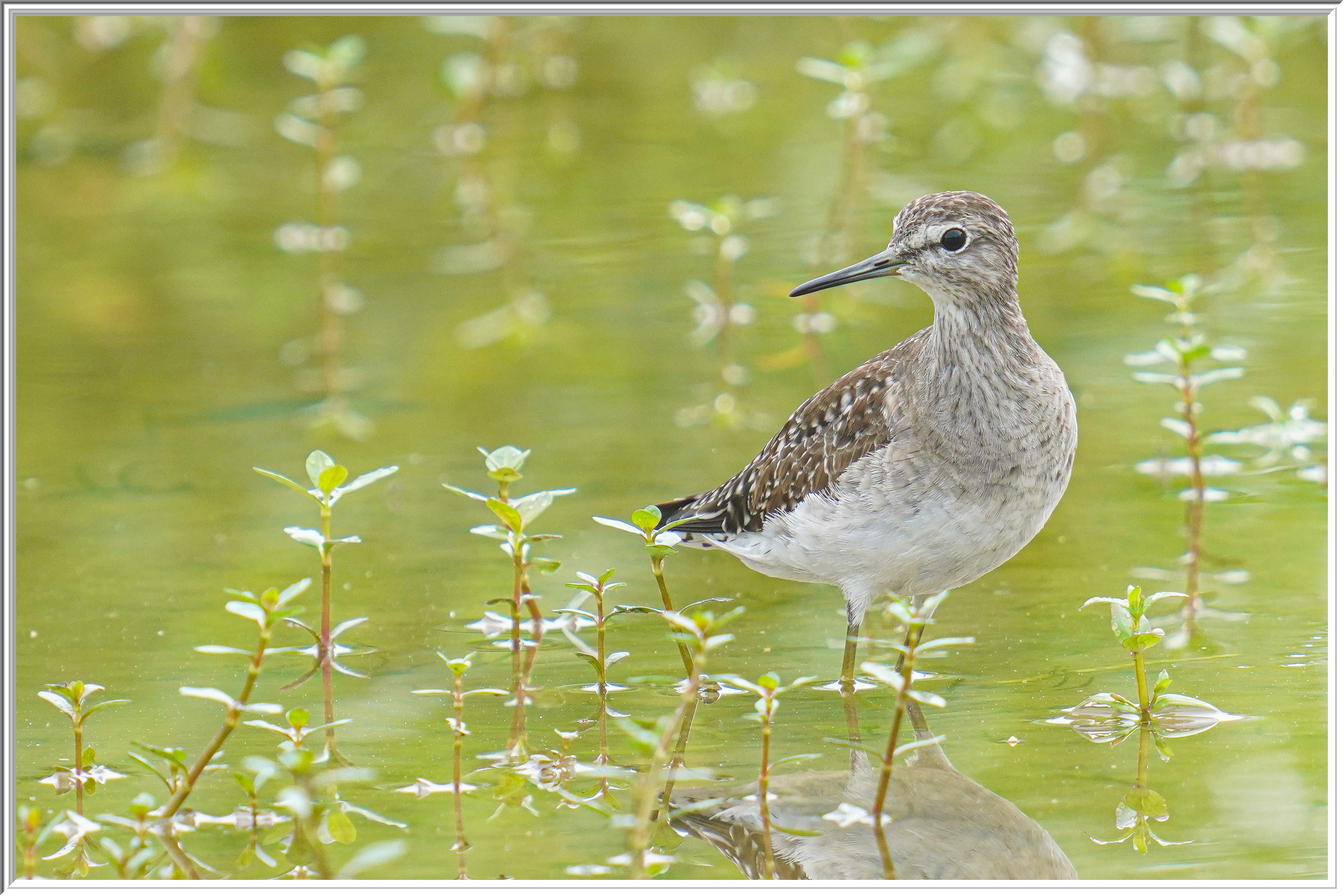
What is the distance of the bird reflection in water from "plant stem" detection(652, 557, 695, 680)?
0.80 meters

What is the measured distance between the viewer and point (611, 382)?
409 inches

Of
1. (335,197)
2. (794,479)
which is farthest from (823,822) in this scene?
(335,197)

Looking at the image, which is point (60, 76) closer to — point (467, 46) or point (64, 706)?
point (467, 46)

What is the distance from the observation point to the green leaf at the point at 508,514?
622cm

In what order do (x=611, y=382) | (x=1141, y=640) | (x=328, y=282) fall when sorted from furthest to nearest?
1. (x=328, y=282)
2. (x=611, y=382)
3. (x=1141, y=640)

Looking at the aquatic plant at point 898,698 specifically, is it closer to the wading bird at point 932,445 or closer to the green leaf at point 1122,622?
the green leaf at point 1122,622

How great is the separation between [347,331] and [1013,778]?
6.84 m

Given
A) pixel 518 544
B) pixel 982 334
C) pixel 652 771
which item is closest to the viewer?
pixel 652 771

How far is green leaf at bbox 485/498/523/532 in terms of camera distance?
6219 millimetres

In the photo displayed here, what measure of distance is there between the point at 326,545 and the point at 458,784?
114 centimetres

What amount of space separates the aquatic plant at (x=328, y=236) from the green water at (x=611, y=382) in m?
0.13

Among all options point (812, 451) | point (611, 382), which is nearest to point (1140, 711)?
point (812, 451)

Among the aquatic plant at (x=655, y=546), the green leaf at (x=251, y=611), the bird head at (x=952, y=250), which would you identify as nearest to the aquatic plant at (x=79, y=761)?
the green leaf at (x=251, y=611)

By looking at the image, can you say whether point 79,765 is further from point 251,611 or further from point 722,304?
point 722,304
